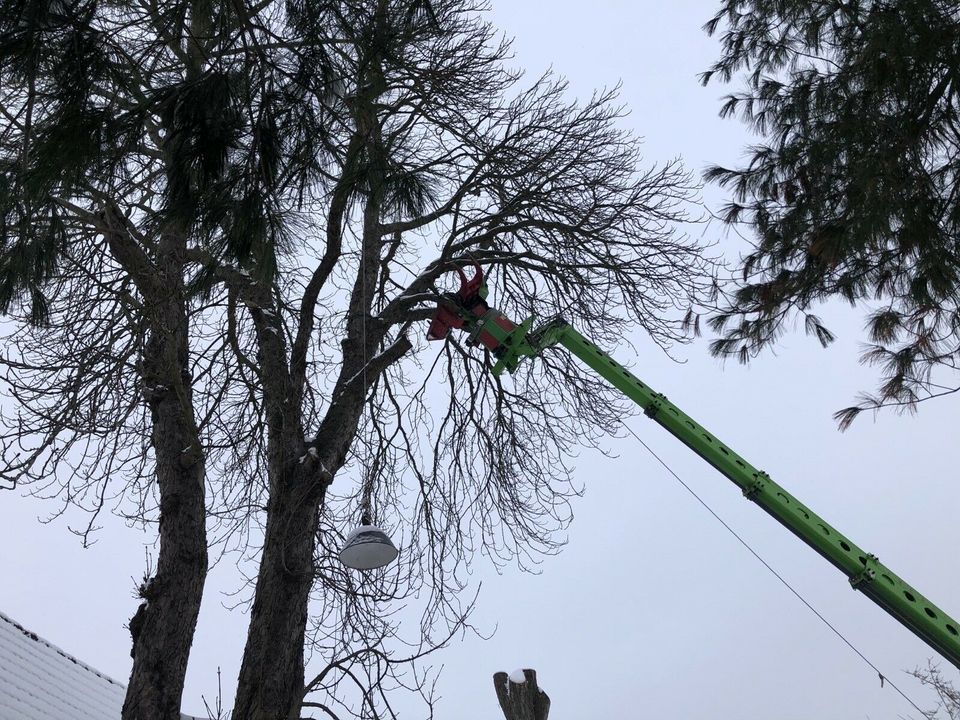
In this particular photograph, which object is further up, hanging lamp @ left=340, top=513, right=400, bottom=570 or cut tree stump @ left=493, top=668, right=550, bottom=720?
hanging lamp @ left=340, top=513, right=400, bottom=570

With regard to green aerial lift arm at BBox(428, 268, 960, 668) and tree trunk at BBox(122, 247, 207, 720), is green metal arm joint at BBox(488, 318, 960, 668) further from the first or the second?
tree trunk at BBox(122, 247, 207, 720)

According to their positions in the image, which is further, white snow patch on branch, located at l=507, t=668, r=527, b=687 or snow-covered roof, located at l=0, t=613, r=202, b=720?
snow-covered roof, located at l=0, t=613, r=202, b=720

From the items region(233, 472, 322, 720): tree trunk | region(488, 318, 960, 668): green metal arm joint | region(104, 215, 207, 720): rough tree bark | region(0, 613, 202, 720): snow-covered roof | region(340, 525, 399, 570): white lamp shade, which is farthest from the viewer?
region(0, 613, 202, 720): snow-covered roof

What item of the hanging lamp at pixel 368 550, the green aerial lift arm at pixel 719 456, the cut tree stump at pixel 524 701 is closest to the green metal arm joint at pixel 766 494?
the green aerial lift arm at pixel 719 456

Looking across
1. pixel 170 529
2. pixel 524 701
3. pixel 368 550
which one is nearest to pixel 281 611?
pixel 170 529

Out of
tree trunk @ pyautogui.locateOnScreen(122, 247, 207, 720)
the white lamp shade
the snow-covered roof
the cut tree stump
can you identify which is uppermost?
the snow-covered roof

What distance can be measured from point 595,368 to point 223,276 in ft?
10.3

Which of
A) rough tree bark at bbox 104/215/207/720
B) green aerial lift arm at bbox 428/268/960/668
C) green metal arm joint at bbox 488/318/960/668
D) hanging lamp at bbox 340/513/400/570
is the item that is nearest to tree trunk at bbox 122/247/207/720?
rough tree bark at bbox 104/215/207/720

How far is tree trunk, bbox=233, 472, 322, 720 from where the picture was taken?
6.06m

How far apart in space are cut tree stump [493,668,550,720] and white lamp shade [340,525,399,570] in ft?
3.44

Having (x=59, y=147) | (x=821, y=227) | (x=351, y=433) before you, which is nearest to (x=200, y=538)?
(x=351, y=433)

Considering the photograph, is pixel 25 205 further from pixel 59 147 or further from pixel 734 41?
pixel 734 41

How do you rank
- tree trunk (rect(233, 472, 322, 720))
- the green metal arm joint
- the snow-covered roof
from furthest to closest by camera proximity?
the snow-covered roof, the green metal arm joint, tree trunk (rect(233, 472, 322, 720))

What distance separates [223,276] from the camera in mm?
6773
